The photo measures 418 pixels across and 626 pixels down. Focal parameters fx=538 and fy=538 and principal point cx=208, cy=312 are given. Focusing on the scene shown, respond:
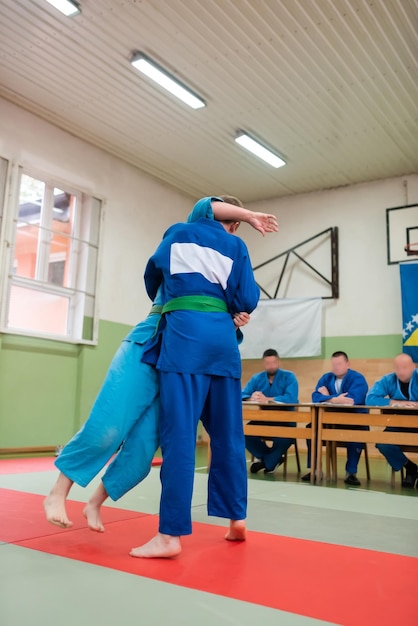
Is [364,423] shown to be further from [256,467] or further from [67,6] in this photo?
[67,6]

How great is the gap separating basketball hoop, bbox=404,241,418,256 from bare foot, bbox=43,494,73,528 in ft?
22.1

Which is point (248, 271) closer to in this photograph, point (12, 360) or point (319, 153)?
point (12, 360)

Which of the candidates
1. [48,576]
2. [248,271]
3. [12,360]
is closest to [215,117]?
[12,360]

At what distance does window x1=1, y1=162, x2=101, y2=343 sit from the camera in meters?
6.77

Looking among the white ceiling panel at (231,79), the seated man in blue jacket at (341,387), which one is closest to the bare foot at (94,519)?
the seated man in blue jacket at (341,387)

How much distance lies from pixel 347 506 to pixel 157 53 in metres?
4.92

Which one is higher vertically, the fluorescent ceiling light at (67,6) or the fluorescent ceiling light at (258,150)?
the fluorescent ceiling light at (67,6)

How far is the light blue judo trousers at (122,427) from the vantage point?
6.85 ft

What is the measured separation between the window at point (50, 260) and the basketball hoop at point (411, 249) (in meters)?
4.51

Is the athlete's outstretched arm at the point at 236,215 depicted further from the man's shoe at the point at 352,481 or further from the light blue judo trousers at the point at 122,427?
the man's shoe at the point at 352,481

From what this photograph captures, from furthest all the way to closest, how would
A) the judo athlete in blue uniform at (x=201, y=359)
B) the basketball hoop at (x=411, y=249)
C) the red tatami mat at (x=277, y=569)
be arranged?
the basketball hoop at (x=411, y=249), the judo athlete in blue uniform at (x=201, y=359), the red tatami mat at (x=277, y=569)

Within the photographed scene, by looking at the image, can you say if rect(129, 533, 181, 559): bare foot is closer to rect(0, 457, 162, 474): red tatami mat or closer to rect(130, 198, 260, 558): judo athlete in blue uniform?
rect(130, 198, 260, 558): judo athlete in blue uniform

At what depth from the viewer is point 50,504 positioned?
2.04 m

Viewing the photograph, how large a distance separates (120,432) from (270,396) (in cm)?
382
